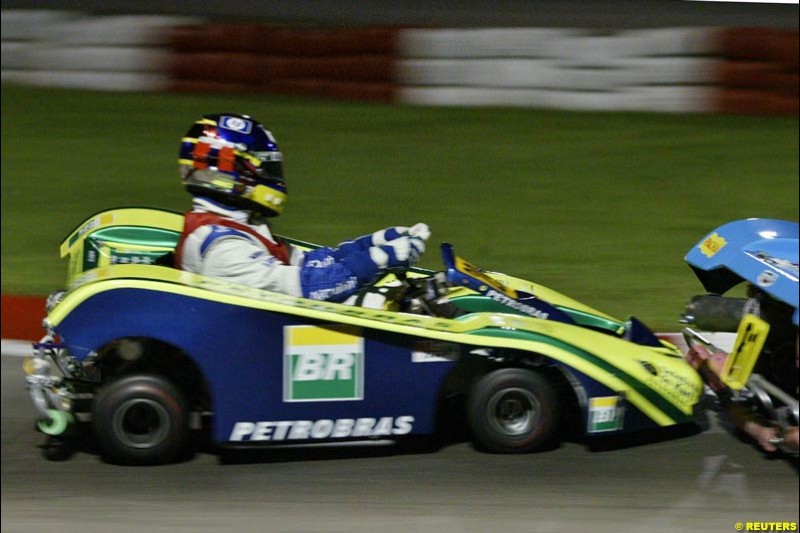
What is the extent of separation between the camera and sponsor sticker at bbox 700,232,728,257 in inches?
158

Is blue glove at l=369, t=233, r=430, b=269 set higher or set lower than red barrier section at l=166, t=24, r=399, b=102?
lower

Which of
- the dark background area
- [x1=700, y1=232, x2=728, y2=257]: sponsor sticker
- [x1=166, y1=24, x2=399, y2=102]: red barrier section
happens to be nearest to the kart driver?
[x1=700, y1=232, x2=728, y2=257]: sponsor sticker

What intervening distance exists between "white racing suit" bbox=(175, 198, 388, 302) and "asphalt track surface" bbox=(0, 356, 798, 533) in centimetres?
68

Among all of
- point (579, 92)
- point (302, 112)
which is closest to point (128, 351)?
point (302, 112)

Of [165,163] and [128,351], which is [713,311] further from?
[165,163]

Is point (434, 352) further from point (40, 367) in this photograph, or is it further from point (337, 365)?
point (40, 367)

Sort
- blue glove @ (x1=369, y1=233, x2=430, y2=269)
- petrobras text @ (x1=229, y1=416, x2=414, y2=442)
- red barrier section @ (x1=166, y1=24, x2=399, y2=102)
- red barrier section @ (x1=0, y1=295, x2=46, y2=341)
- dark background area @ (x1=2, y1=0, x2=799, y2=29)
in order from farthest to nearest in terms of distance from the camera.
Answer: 1. dark background area @ (x1=2, y1=0, x2=799, y2=29)
2. red barrier section @ (x1=166, y1=24, x2=399, y2=102)
3. red barrier section @ (x1=0, y1=295, x2=46, y2=341)
4. petrobras text @ (x1=229, y1=416, x2=414, y2=442)
5. blue glove @ (x1=369, y1=233, x2=430, y2=269)

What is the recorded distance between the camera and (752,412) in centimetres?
433

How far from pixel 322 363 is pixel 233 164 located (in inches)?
31.4

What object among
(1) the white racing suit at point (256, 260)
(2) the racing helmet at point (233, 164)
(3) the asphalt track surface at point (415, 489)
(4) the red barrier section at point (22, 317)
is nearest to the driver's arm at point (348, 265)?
(1) the white racing suit at point (256, 260)

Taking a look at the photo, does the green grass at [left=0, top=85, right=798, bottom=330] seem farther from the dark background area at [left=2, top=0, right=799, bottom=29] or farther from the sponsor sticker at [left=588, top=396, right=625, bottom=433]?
the dark background area at [left=2, top=0, right=799, bottom=29]

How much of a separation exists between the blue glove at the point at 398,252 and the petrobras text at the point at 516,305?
381 millimetres

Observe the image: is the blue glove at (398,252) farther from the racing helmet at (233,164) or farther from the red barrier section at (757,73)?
the red barrier section at (757,73)

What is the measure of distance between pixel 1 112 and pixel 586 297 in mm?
7102
